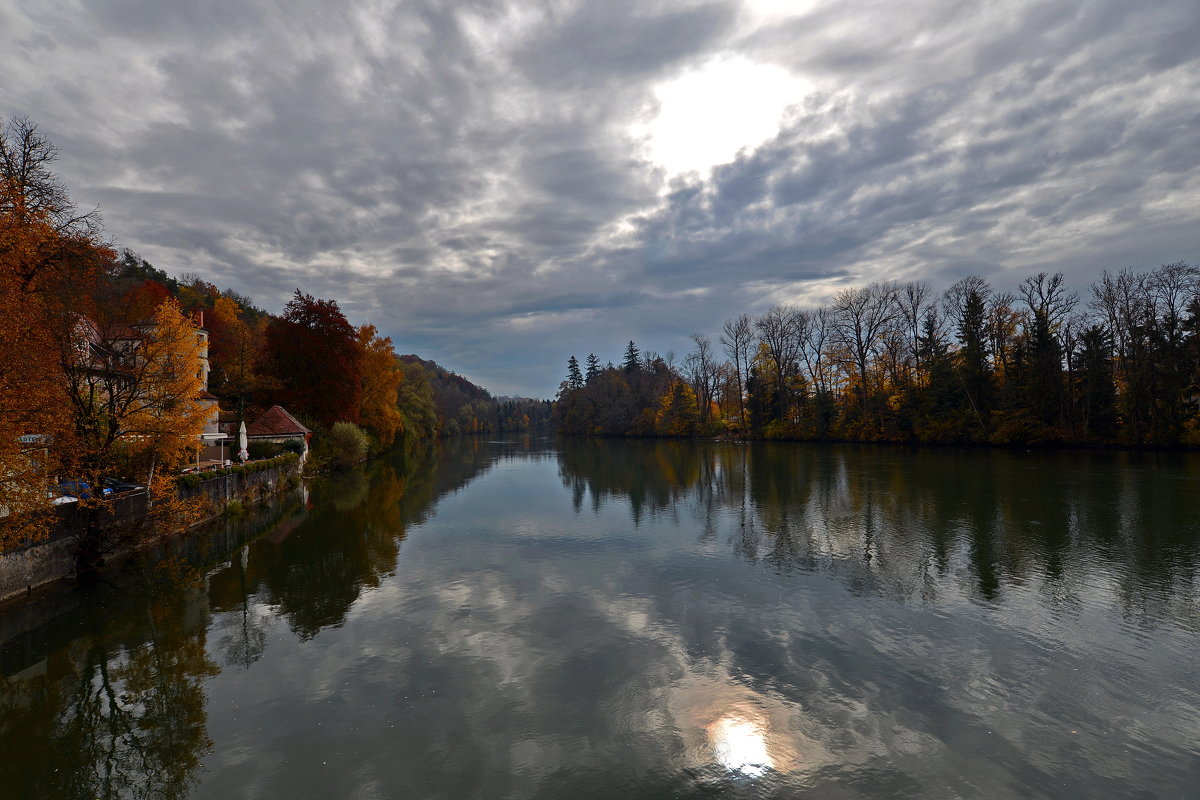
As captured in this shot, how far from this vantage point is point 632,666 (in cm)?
723

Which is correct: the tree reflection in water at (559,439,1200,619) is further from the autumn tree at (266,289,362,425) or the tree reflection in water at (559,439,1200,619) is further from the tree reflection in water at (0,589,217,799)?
the autumn tree at (266,289,362,425)

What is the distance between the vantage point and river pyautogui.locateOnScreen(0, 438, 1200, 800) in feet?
16.9

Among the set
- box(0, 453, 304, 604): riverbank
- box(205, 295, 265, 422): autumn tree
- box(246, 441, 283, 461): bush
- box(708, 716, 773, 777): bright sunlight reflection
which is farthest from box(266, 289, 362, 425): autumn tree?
box(708, 716, 773, 777): bright sunlight reflection

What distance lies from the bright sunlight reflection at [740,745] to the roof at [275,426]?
2863 cm

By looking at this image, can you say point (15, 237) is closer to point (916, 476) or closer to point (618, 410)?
point (916, 476)

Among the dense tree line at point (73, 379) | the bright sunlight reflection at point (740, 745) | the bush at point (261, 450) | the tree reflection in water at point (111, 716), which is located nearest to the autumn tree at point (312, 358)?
the bush at point (261, 450)

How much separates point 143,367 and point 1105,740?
56.5ft

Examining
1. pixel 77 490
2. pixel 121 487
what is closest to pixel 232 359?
pixel 121 487

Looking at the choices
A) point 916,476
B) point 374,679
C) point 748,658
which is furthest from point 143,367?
point 916,476

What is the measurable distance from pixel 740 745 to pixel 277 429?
29.3 m

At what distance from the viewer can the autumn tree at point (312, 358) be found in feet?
107

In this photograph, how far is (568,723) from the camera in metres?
5.95

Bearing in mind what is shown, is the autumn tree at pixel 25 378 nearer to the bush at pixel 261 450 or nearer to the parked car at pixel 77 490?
the parked car at pixel 77 490

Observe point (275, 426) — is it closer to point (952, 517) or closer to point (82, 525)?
point (82, 525)
